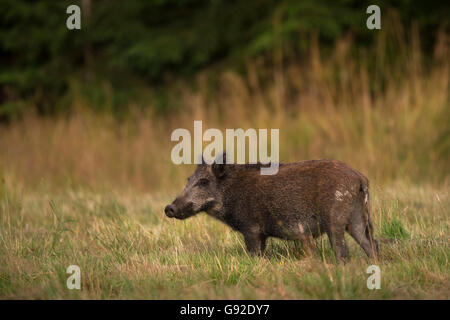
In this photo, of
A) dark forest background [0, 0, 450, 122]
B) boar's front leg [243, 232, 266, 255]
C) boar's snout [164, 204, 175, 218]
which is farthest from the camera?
dark forest background [0, 0, 450, 122]

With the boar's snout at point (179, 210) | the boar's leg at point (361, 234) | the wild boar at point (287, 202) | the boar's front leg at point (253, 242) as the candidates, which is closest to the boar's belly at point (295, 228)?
the wild boar at point (287, 202)

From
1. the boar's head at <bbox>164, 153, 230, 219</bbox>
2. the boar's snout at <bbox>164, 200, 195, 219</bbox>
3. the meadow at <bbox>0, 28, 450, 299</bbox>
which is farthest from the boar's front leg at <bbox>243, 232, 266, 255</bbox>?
the boar's snout at <bbox>164, 200, 195, 219</bbox>

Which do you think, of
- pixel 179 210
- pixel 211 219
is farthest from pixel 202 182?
pixel 211 219

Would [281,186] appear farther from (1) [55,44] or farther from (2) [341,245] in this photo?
(1) [55,44]

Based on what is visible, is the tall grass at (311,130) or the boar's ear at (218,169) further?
the tall grass at (311,130)

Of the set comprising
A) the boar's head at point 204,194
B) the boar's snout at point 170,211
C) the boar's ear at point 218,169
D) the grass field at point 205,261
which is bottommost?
the grass field at point 205,261

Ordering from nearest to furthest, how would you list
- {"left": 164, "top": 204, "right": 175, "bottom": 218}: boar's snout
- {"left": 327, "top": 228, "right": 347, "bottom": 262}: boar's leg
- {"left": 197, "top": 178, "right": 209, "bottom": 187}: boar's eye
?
1. {"left": 327, "top": 228, "right": 347, "bottom": 262}: boar's leg
2. {"left": 164, "top": 204, "right": 175, "bottom": 218}: boar's snout
3. {"left": 197, "top": 178, "right": 209, "bottom": 187}: boar's eye

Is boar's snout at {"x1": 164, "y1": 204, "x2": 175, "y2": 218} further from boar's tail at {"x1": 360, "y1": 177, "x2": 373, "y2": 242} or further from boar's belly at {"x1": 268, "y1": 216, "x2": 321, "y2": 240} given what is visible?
boar's tail at {"x1": 360, "y1": 177, "x2": 373, "y2": 242}

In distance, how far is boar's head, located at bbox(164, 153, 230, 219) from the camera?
5672mm

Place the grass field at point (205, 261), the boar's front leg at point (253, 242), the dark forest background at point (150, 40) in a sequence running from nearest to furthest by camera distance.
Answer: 1. the grass field at point (205, 261)
2. the boar's front leg at point (253, 242)
3. the dark forest background at point (150, 40)

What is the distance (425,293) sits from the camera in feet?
13.5

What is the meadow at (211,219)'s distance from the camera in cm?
440

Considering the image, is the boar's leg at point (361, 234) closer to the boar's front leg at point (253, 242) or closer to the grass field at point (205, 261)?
the grass field at point (205, 261)

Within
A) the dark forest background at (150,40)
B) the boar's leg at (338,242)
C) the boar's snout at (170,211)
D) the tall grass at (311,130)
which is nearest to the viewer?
the boar's leg at (338,242)
